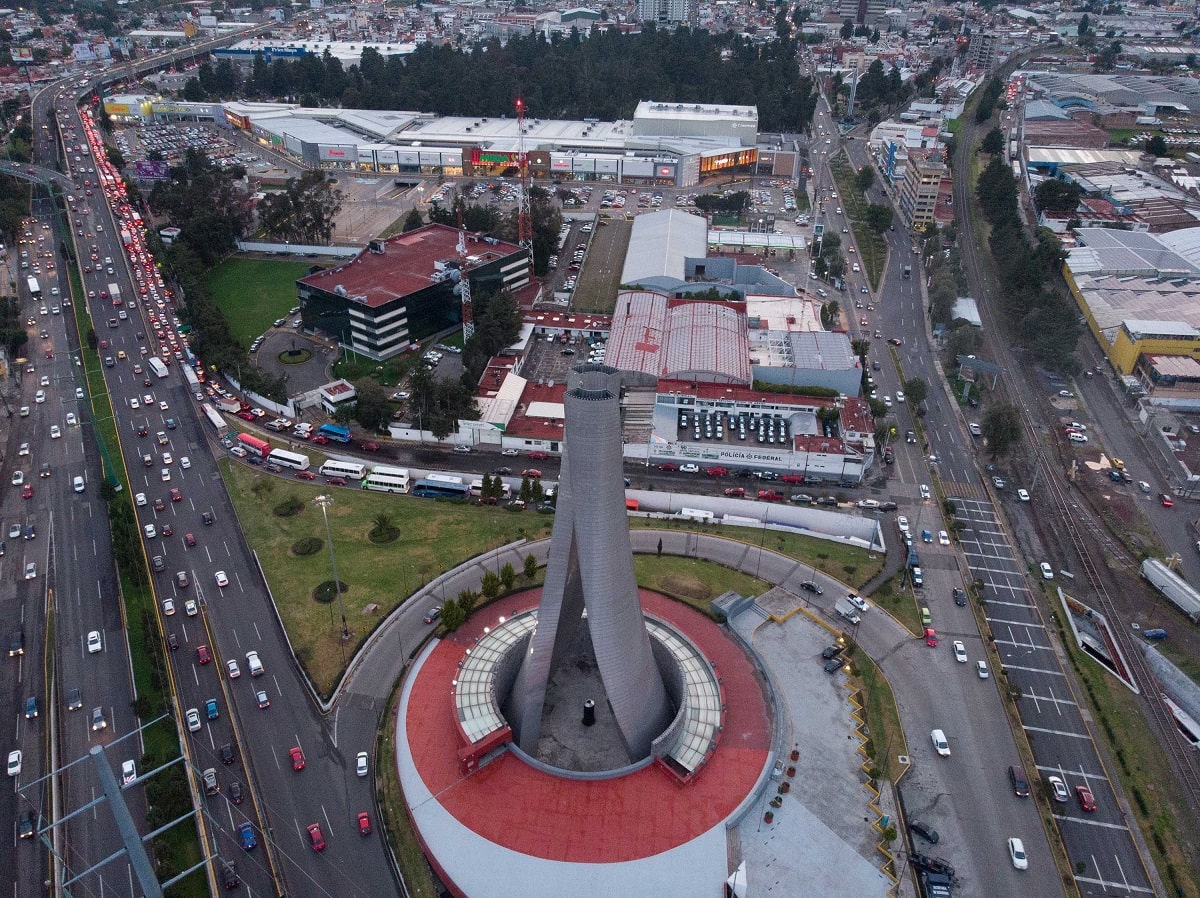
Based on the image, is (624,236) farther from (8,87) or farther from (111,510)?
(8,87)

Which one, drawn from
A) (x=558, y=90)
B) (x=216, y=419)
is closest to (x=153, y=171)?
(x=216, y=419)

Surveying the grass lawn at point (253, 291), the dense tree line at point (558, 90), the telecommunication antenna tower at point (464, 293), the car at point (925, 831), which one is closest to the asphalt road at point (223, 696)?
the grass lawn at point (253, 291)

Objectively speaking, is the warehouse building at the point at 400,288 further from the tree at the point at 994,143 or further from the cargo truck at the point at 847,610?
the tree at the point at 994,143

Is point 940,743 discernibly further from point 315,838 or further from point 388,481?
point 388,481

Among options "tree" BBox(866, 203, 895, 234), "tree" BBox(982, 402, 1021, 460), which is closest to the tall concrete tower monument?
"tree" BBox(982, 402, 1021, 460)

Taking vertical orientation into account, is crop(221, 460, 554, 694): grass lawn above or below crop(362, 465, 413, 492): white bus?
below

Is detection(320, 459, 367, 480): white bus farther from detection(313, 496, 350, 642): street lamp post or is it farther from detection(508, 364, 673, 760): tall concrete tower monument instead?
detection(508, 364, 673, 760): tall concrete tower monument

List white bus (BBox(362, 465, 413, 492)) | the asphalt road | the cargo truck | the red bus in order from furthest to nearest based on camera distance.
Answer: the red bus, white bus (BBox(362, 465, 413, 492)), the cargo truck, the asphalt road
